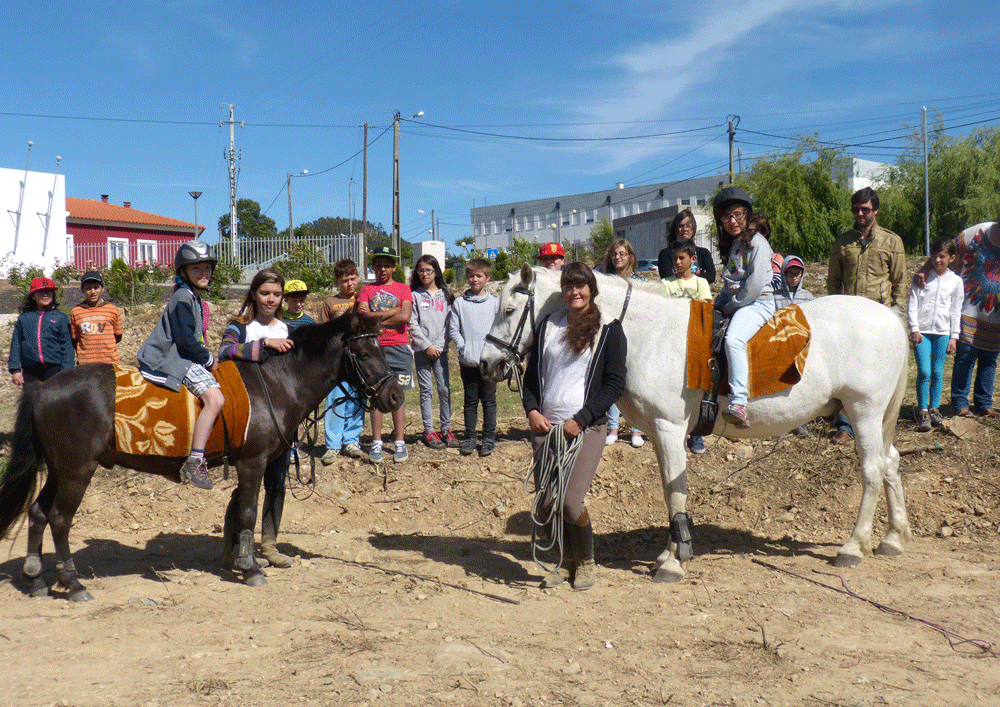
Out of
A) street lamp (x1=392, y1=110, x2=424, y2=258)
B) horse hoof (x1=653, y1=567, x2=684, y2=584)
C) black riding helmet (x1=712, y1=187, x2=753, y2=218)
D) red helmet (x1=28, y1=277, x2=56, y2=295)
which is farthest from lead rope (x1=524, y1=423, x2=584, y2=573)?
street lamp (x1=392, y1=110, x2=424, y2=258)

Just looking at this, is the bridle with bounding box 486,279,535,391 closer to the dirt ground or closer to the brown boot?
the brown boot

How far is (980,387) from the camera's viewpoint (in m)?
7.77

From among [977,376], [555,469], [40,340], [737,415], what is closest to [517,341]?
[555,469]

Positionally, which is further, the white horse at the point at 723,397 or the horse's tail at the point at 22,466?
the white horse at the point at 723,397

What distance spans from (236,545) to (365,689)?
7.59 ft

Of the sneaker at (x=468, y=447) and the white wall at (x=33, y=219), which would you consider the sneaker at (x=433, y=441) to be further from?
the white wall at (x=33, y=219)

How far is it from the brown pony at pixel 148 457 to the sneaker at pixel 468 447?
8.43 ft

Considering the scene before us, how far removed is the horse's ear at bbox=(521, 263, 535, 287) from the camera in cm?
507

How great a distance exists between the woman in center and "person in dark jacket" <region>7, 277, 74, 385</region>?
253 inches

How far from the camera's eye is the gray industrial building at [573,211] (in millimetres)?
71688

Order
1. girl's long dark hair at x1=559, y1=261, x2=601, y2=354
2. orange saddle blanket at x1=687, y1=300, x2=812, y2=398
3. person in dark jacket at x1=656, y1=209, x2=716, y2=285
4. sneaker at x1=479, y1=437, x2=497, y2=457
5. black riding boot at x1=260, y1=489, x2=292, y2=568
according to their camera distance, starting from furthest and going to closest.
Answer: sneaker at x1=479, y1=437, x2=497, y2=457 → person in dark jacket at x1=656, y1=209, x2=716, y2=285 → black riding boot at x1=260, y1=489, x2=292, y2=568 → orange saddle blanket at x1=687, y1=300, x2=812, y2=398 → girl's long dark hair at x1=559, y1=261, x2=601, y2=354

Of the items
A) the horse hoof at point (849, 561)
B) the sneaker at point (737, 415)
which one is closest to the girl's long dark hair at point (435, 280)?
the sneaker at point (737, 415)

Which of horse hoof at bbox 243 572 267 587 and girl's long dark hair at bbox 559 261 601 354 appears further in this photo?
horse hoof at bbox 243 572 267 587

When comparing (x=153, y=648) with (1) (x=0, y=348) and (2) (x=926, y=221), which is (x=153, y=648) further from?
(2) (x=926, y=221)
